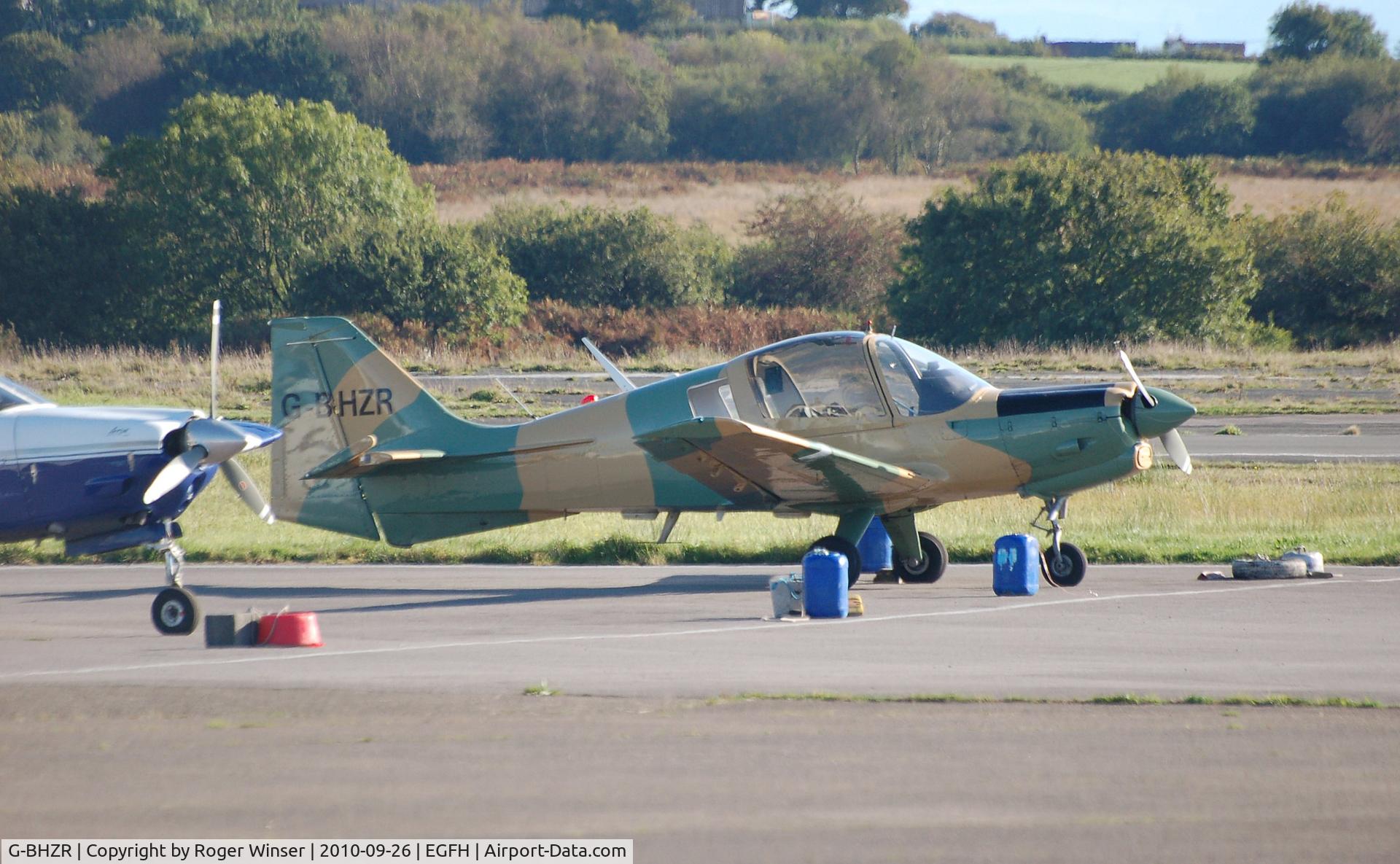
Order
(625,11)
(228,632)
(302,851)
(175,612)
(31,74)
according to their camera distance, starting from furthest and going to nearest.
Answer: (625,11) < (31,74) < (175,612) < (228,632) < (302,851)

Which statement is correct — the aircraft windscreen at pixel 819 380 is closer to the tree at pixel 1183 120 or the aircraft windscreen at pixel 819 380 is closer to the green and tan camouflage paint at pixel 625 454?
the green and tan camouflage paint at pixel 625 454

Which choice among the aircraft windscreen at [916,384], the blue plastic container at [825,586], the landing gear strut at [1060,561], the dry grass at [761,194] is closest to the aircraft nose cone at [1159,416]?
the landing gear strut at [1060,561]

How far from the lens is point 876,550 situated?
13453 millimetres

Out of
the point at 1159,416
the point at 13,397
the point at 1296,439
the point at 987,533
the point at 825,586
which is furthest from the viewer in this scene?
the point at 1296,439

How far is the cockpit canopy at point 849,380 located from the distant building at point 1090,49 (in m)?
132

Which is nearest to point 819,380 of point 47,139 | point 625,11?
point 47,139

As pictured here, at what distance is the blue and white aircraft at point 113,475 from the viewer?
409 inches

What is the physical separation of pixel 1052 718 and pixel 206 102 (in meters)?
51.3

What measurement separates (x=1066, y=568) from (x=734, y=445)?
302cm

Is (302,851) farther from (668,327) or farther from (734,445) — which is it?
(668,327)

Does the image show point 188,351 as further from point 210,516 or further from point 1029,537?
point 1029,537

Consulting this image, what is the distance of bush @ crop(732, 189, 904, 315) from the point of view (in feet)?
178

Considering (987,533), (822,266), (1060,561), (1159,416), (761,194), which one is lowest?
(987,533)

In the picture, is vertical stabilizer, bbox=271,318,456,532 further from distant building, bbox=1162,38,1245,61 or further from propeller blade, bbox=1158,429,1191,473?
distant building, bbox=1162,38,1245,61
